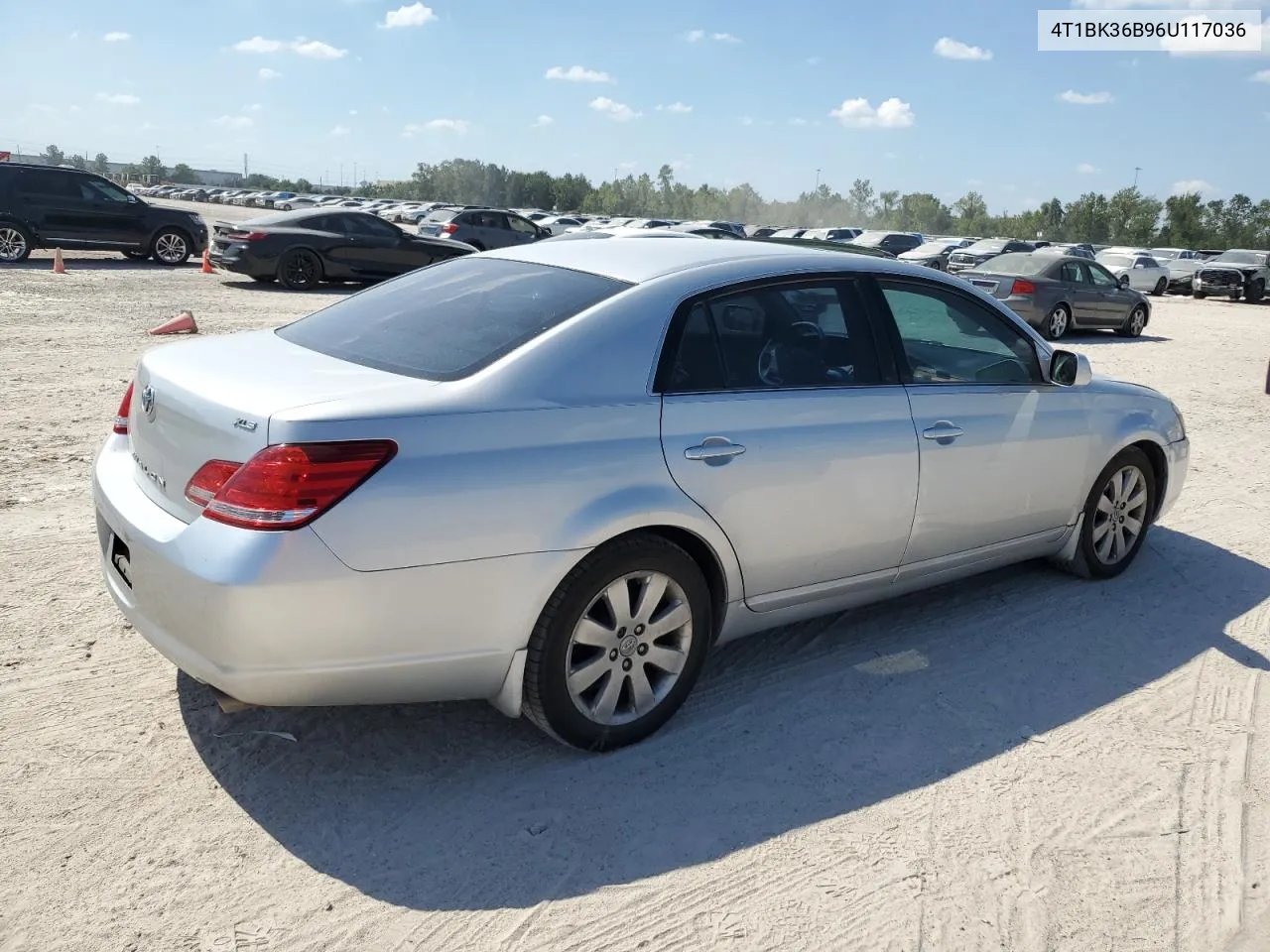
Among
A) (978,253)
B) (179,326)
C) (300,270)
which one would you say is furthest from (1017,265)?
(978,253)

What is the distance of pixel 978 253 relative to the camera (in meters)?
33.0

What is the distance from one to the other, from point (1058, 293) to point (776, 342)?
1484 centimetres

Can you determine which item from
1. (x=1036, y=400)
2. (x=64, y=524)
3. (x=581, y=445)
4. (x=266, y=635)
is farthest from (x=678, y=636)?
(x=64, y=524)

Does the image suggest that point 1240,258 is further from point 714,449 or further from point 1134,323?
point 714,449

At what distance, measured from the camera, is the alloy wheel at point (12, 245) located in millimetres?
19453

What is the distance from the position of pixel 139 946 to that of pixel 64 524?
3.34 meters

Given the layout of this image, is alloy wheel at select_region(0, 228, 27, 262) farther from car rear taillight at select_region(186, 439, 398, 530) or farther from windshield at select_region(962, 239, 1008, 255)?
windshield at select_region(962, 239, 1008, 255)

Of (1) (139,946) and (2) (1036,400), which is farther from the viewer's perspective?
(2) (1036,400)

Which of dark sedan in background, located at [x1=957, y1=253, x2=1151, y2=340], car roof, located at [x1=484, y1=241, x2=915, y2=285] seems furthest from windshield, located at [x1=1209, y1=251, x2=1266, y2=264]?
car roof, located at [x1=484, y1=241, x2=915, y2=285]

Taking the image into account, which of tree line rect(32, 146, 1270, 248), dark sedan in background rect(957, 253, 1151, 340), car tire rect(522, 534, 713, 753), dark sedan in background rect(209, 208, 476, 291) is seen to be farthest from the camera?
tree line rect(32, 146, 1270, 248)

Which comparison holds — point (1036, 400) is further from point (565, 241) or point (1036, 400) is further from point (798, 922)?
point (798, 922)

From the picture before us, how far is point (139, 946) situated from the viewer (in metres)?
2.57

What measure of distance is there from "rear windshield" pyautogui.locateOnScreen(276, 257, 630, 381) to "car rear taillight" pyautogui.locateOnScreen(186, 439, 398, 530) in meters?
0.49

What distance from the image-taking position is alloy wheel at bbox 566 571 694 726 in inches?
136
